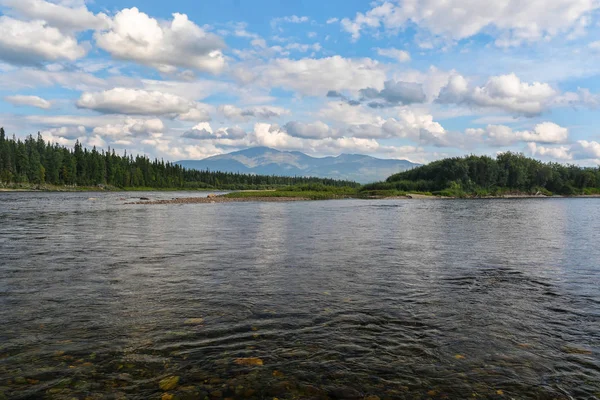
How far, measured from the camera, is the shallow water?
840 cm

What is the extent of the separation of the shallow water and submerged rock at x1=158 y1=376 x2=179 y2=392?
11cm

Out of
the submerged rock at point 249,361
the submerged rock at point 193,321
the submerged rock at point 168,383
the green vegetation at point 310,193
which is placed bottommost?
the submerged rock at point 168,383

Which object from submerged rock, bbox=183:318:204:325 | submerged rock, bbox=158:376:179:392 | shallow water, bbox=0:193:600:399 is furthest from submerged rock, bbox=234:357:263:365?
submerged rock, bbox=183:318:204:325

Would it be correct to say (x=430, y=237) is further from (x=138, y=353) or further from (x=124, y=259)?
(x=138, y=353)

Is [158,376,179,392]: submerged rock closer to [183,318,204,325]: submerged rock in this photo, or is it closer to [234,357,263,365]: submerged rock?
[234,357,263,365]: submerged rock

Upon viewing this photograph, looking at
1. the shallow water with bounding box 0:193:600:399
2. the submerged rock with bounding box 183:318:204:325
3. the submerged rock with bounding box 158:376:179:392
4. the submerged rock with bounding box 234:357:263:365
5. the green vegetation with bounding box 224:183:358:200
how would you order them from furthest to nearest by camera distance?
the green vegetation with bounding box 224:183:358:200, the submerged rock with bounding box 183:318:204:325, the submerged rock with bounding box 234:357:263:365, the shallow water with bounding box 0:193:600:399, the submerged rock with bounding box 158:376:179:392

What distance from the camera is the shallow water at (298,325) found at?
27.6 ft

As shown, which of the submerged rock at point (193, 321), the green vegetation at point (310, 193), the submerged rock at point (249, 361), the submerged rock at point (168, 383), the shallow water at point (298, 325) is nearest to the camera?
the submerged rock at point (168, 383)

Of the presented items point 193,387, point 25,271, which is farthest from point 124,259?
point 193,387

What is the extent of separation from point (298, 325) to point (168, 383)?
4533mm

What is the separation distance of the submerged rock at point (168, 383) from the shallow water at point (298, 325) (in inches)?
4.2

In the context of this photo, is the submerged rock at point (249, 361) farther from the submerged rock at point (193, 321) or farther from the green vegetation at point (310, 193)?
the green vegetation at point (310, 193)

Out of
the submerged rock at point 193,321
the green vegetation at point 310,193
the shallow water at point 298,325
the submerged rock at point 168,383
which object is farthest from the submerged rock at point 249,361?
the green vegetation at point 310,193

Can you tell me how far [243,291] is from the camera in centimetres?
1577
